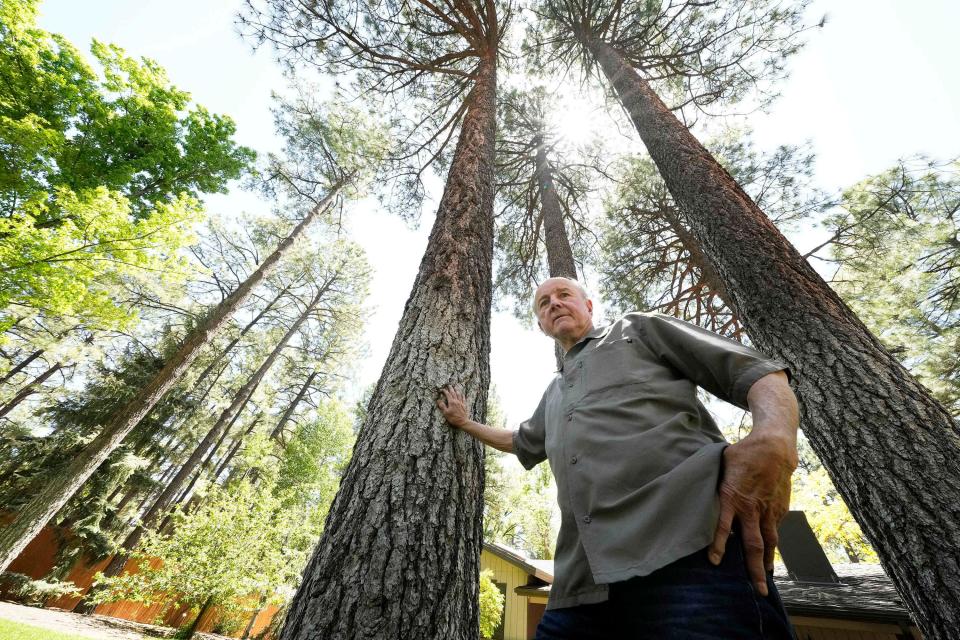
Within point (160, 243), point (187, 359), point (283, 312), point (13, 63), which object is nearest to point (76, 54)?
point (13, 63)

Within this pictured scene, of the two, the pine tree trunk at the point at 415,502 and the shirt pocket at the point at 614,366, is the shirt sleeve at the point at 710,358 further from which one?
the pine tree trunk at the point at 415,502

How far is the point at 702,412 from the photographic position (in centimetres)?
132

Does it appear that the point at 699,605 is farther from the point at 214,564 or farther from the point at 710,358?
the point at 214,564

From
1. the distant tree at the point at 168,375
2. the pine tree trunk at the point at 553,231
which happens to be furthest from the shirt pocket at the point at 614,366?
the distant tree at the point at 168,375

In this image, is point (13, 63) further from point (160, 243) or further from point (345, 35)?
point (345, 35)

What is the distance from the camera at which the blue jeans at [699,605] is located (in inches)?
33.7

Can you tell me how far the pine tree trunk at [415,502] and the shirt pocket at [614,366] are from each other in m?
0.65

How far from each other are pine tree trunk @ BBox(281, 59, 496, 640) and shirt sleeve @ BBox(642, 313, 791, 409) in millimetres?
953

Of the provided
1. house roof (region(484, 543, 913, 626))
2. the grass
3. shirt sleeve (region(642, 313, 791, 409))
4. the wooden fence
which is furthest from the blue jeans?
the wooden fence

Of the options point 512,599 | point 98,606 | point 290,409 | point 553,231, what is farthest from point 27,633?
point 553,231

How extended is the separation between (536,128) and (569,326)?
27.4 ft

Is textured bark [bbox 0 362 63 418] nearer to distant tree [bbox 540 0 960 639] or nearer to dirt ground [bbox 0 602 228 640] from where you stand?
dirt ground [bbox 0 602 228 640]

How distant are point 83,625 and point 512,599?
12.3 metres

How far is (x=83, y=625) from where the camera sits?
31.3 ft
